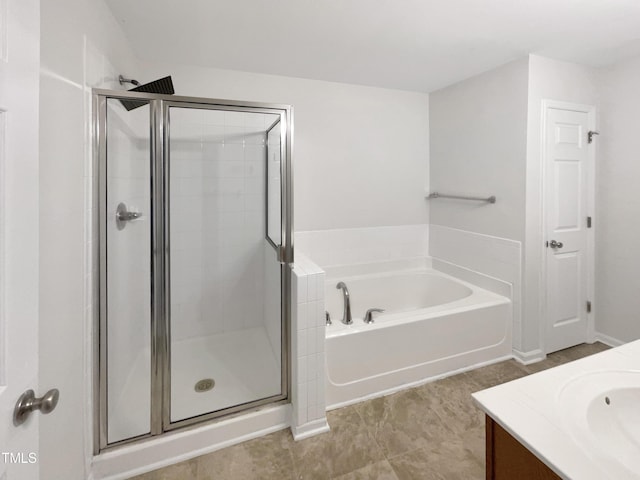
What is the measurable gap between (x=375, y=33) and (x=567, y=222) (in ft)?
6.69

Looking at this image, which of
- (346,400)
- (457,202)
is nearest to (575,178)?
(457,202)

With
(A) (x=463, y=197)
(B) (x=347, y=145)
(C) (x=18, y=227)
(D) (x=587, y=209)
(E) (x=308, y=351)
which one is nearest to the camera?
(C) (x=18, y=227)

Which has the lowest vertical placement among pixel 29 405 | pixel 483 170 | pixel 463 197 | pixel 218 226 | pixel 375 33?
pixel 29 405

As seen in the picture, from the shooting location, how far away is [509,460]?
68cm

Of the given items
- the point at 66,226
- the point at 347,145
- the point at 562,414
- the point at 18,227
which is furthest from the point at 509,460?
the point at 347,145

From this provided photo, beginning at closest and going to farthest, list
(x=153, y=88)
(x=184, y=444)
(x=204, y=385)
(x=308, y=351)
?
(x=184, y=444) → (x=308, y=351) → (x=153, y=88) → (x=204, y=385)

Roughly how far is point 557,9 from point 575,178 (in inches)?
51.1

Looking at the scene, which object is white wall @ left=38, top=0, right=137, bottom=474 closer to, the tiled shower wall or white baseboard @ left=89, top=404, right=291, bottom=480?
white baseboard @ left=89, top=404, right=291, bottom=480

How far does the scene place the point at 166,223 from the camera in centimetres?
163

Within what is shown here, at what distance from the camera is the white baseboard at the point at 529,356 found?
92.0 inches

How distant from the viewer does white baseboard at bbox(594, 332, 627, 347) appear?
98.2 inches

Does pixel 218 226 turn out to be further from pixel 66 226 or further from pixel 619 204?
pixel 619 204

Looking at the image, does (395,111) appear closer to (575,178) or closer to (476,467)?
(575,178)

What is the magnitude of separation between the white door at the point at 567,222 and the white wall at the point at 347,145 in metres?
1.10
